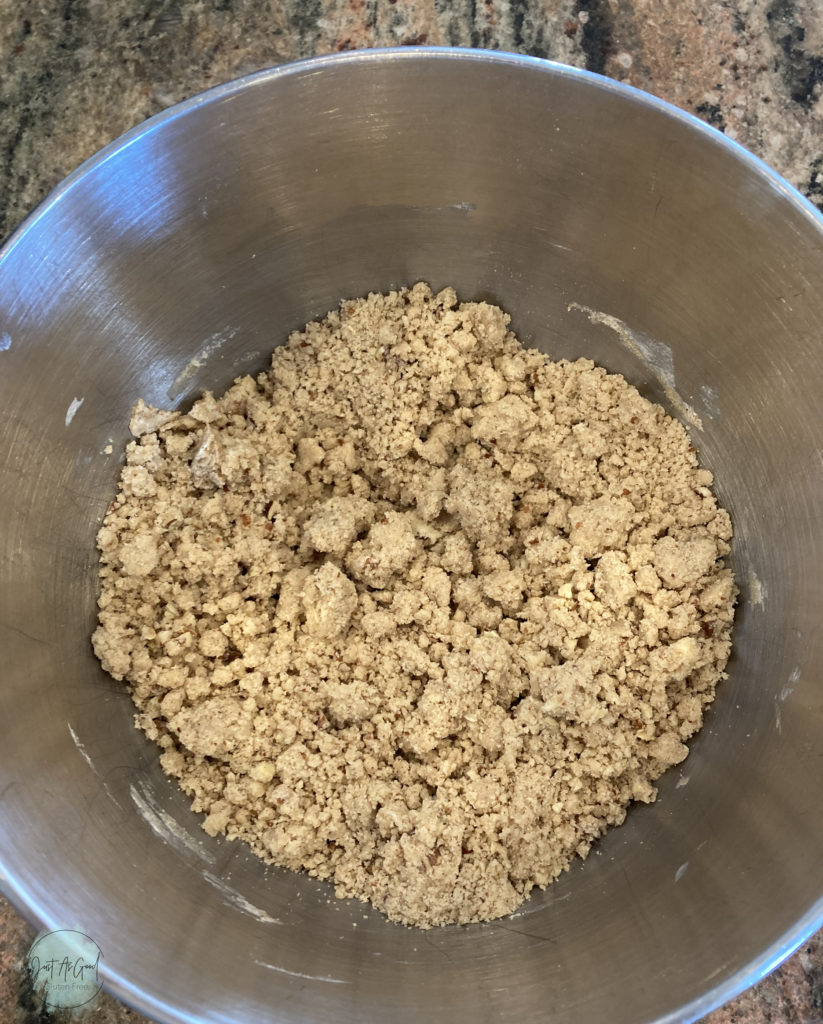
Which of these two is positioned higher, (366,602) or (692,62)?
(692,62)

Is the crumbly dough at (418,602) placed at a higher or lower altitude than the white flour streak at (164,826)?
higher

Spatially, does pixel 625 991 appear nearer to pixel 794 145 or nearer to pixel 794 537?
→ pixel 794 537

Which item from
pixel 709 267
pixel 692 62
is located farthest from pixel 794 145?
pixel 709 267

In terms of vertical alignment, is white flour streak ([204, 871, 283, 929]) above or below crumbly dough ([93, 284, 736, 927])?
below

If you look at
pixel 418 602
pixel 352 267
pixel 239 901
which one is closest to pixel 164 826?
pixel 239 901

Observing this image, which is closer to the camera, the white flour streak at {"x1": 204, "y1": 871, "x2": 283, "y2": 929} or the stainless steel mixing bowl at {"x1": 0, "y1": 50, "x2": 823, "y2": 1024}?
the stainless steel mixing bowl at {"x1": 0, "y1": 50, "x2": 823, "y2": 1024}

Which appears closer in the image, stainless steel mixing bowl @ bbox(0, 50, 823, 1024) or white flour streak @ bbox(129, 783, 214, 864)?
stainless steel mixing bowl @ bbox(0, 50, 823, 1024)
